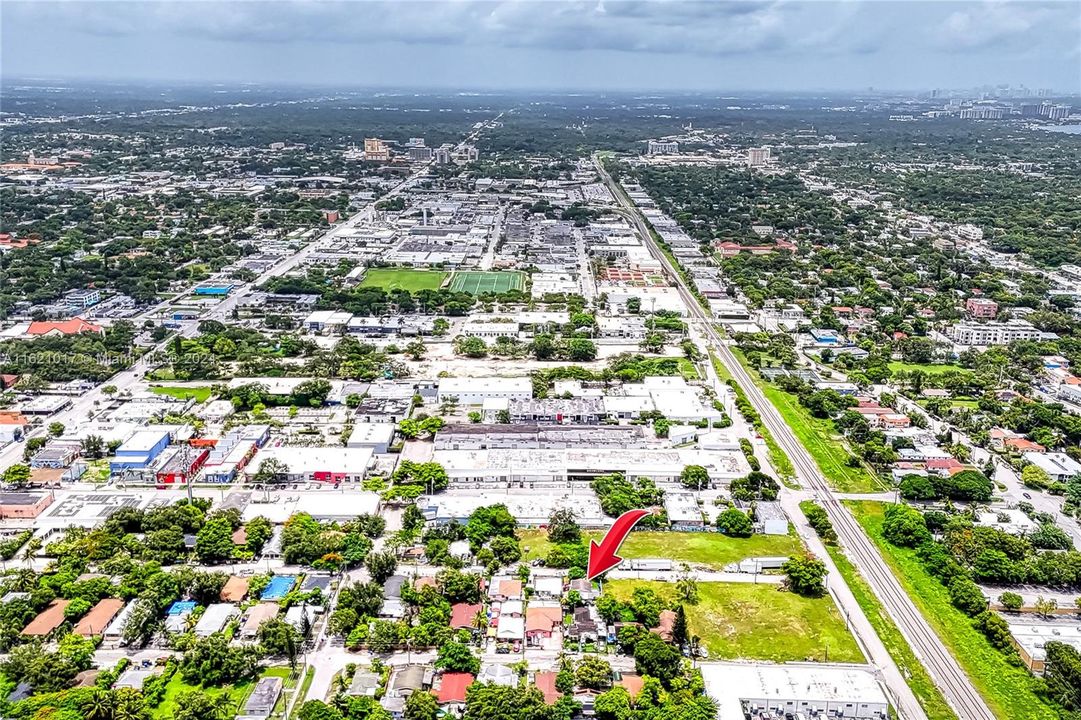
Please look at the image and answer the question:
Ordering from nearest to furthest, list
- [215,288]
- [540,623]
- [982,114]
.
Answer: [540,623] → [215,288] → [982,114]

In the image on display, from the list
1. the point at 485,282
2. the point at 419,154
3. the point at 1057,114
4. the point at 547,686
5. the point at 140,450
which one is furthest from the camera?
the point at 1057,114

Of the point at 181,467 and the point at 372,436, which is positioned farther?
the point at 372,436

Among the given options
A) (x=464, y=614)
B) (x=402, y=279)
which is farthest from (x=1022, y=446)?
(x=402, y=279)

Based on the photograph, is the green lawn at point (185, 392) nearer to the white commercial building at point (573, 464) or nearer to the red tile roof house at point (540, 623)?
the white commercial building at point (573, 464)

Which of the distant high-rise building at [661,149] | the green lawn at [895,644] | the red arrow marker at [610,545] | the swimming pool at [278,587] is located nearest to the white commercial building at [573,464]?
the green lawn at [895,644]

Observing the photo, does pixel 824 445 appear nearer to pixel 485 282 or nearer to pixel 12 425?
pixel 485 282

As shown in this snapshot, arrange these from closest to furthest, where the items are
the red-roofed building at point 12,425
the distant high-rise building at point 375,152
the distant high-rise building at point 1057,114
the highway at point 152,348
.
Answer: the red-roofed building at point 12,425, the highway at point 152,348, the distant high-rise building at point 375,152, the distant high-rise building at point 1057,114
